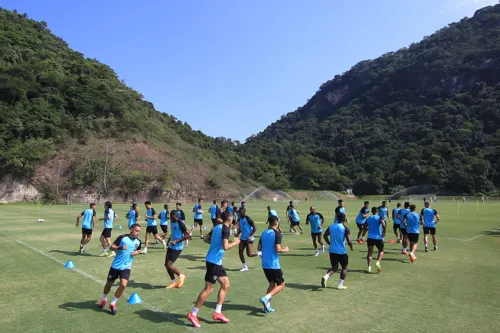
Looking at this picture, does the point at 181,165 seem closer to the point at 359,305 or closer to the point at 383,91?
the point at 359,305

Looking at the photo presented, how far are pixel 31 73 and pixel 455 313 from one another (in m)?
89.3

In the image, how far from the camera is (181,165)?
3285 inches

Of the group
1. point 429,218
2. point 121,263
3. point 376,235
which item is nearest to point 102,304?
point 121,263

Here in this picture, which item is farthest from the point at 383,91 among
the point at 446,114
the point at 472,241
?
the point at 472,241

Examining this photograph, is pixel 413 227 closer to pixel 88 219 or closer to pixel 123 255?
pixel 123 255

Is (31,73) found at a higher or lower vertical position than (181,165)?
higher

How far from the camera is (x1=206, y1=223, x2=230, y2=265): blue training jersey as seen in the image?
24.1 ft

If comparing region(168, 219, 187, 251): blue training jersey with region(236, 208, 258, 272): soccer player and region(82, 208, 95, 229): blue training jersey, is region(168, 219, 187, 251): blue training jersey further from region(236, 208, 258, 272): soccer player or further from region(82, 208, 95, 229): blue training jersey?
region(82, 208, 95, 229): blue training jersey

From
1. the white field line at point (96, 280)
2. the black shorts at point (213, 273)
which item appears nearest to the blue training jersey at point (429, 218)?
the black shorts at point (213, 273)

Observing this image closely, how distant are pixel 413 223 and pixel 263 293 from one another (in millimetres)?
8029

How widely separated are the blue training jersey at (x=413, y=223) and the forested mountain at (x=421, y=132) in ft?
342

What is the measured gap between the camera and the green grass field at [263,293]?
7.05m

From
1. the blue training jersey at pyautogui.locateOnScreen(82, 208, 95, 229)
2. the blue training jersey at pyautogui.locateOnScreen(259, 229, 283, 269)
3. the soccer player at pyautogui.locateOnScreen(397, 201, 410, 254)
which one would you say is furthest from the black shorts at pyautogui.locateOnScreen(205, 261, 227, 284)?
the soccer player at pyautogui.locateOnScreen(397, 201, 410, 254)

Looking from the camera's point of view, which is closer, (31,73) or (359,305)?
(359,305)
